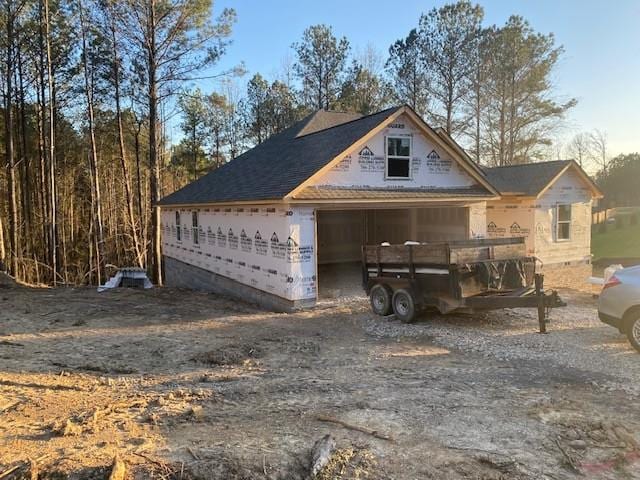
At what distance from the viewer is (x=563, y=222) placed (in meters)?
19.6

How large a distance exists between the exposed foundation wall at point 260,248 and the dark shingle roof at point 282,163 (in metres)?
0.53

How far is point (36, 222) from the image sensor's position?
27156mm

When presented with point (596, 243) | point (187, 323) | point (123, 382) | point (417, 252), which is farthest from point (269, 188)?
point (596, 243)

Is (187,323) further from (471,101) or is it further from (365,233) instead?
(471,101)

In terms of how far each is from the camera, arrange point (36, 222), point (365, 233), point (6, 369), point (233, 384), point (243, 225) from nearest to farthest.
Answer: point (233, 384) → point (6, 369) → point (243, 225) → point (365, 233) → point (36, 222)

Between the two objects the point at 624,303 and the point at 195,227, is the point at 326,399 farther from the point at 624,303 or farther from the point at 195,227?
the point at 195,227

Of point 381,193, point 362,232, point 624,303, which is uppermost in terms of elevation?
point 381,193

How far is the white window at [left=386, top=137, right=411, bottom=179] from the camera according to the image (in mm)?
13875

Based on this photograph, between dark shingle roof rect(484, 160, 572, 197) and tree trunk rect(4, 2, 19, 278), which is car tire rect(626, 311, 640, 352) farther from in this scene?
tree trunk rect(4, 2, 19, 278)

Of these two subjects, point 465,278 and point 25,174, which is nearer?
point 465,278

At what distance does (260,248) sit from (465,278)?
6.46 m

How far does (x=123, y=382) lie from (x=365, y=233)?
54.7 ft

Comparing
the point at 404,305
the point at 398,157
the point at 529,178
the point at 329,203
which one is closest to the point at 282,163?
the point at 329,203

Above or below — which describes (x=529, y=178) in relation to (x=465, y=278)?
above
